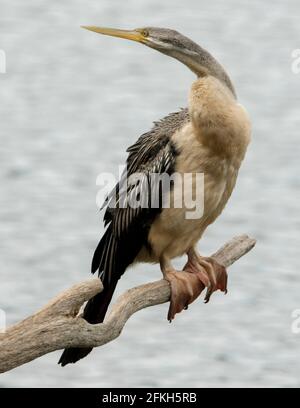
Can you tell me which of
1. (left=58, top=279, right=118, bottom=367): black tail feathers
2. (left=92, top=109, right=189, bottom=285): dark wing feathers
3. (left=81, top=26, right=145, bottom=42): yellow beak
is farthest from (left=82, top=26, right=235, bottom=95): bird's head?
(left=58, top=279, right=118, bottom=367): black tail feathers

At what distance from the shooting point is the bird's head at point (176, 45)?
9.05 metres

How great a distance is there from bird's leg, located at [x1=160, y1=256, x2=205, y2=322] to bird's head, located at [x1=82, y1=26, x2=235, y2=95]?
1.33 m

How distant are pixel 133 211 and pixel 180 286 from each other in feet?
1.86

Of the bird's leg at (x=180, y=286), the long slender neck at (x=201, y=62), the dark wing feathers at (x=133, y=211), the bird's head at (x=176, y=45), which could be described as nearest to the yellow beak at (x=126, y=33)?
the bird's head at (x=176, y=45)

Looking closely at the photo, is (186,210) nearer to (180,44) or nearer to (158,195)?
(158,195)

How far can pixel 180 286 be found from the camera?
9.59 m

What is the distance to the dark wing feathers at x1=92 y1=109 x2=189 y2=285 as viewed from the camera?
9.49 m

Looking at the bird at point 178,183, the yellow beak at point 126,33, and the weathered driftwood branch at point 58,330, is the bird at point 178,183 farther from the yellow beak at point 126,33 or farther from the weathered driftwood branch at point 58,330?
the weathered driftwood branch at point 58,330

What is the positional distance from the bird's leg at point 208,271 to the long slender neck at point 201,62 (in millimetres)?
1307

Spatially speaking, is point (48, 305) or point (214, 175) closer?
point (48, 305)

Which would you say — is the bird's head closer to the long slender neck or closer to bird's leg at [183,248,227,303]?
the long slender neck

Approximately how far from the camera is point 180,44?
29.7 feet

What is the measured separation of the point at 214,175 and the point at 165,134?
44 centimetres

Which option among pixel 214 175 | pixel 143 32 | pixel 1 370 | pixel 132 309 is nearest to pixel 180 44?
pixel 143 32
